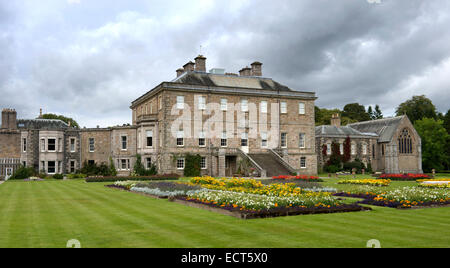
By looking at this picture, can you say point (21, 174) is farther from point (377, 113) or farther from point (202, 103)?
point (377, 113)

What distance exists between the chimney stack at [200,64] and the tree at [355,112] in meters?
53.5

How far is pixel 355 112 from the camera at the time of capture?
301 ft

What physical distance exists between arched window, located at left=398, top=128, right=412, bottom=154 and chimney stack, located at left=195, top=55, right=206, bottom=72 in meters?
31.5

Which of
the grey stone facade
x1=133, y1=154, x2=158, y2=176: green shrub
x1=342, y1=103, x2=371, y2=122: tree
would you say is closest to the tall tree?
x1=342, y1=103, x2=371, y2=122: tree

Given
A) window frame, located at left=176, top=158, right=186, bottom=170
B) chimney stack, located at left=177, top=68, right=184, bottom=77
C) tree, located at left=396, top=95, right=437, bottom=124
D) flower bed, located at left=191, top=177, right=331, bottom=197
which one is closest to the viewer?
flower bed, located at left=191, top=177, right=331, bottom=197

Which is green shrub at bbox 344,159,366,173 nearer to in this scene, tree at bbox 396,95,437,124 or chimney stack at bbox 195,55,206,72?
chimney stack at bbox 195,55,206,72

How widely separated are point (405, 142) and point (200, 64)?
→ 1305 inches

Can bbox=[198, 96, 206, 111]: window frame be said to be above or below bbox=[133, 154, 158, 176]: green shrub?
above

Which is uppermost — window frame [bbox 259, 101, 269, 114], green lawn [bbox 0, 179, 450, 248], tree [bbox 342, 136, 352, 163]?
window frame [bbox 259, 101, 269, 114]

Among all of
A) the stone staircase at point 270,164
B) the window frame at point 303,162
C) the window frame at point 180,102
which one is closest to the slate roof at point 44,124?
the window frame at point 180,102

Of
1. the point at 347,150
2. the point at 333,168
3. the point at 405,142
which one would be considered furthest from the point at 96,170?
the point at 405,142

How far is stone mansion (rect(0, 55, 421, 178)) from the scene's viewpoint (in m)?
42.2
